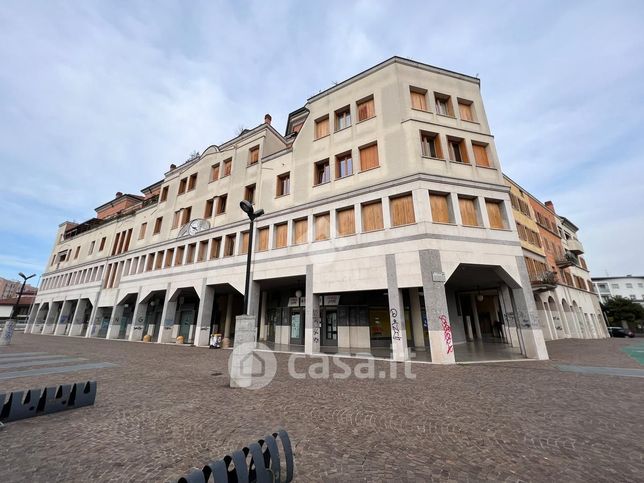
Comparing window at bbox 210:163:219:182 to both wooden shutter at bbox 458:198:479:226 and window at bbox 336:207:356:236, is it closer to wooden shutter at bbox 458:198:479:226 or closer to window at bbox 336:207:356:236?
window at bbox 336:207:356:236

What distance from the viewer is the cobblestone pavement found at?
3.39 metres

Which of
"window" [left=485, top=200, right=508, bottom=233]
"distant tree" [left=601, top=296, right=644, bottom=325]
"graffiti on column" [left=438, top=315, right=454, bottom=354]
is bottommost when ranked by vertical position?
"graffiti on column" [left=438, top=315, right=454, bottom=354]

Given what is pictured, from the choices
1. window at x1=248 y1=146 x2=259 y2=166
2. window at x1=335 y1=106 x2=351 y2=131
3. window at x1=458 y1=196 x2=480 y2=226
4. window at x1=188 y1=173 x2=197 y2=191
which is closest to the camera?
window at x1=458 y1=196 x2=480 y2=226

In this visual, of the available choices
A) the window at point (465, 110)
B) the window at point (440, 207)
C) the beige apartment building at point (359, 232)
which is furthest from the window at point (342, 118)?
the window at point (440, 207)

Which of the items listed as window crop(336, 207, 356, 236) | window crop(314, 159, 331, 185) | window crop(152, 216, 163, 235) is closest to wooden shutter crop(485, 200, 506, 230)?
window crop(336, 207, 356, 236)

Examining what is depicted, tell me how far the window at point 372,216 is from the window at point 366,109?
5.81 meters

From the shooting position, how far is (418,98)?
16.5 meters

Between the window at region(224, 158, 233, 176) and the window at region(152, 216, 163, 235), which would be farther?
the window at region(152, 216, 163, 235)

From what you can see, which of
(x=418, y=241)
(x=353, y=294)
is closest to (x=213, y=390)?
(x=418, y=241)

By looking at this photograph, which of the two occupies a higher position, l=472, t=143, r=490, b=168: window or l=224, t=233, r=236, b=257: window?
l=472, t=143, r=490, b=168: window

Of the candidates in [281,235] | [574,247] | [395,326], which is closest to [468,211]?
[395,326]

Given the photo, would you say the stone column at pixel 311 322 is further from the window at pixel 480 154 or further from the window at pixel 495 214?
the window at pixel 480 154

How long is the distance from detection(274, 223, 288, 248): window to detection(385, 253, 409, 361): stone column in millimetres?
7317

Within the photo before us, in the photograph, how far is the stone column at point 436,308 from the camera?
11.6 meters
